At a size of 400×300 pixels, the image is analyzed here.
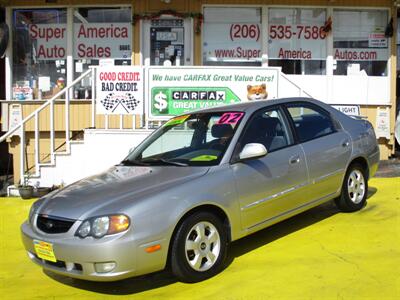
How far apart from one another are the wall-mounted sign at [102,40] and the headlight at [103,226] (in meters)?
7.18

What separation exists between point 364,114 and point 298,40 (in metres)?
2.03

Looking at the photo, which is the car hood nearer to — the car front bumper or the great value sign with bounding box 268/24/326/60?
the car front bumper

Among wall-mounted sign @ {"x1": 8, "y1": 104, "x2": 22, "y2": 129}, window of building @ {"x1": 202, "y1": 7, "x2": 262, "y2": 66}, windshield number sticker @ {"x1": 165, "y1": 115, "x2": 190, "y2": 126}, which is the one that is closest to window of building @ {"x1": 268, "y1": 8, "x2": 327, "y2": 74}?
window of building @ {"x1": 202, "y1": 7, "x2": 262, "y2": 66}

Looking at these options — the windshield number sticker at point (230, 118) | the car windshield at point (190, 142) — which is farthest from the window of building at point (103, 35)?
the windshield number sticker at point (230, 118)

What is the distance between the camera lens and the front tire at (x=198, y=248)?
427cm

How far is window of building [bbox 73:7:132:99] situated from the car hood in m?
6.20

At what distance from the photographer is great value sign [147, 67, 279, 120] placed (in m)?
8.88

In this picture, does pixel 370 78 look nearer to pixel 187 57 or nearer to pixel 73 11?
pixel 187 57

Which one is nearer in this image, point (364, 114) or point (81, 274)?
point (81, 274)

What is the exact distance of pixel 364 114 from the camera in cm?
1076

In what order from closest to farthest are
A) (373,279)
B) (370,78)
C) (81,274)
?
(81,274)
(373,279)
(370,78)

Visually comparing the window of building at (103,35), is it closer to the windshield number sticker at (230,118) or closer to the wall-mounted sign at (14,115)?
the wall-mounted sign at (14,115)

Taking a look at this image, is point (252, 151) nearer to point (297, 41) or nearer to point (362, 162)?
point (362, 162)

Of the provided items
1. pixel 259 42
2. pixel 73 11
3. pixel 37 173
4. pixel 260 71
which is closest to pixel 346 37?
pixel 259 42
